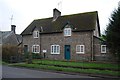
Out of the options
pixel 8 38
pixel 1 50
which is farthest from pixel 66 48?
pixel 8 38

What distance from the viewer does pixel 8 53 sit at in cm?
3167

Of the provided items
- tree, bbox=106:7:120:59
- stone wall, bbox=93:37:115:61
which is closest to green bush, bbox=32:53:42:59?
stone wall, bbox=93:37:115:61

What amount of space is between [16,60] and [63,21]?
464 inches

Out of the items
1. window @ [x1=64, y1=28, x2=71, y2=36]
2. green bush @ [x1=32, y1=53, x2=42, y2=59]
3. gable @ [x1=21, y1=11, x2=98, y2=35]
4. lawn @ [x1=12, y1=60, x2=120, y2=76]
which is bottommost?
lawn @ [x1=12, y1=60, x2=120, y2=76]

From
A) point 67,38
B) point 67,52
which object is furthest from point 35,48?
point 67,38

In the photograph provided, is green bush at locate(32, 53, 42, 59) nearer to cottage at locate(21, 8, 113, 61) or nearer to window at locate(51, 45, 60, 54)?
cottage at locate(21, 8, 113, 61)

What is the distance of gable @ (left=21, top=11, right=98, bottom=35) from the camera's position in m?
33.6

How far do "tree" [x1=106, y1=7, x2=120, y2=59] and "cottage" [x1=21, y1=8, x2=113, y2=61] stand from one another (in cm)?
818

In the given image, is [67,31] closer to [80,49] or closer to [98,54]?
[80,49]

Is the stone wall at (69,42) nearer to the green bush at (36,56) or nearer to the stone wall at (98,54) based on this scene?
the stone wall at (98,54)

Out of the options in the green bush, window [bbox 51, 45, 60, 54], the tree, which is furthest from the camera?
the green bush

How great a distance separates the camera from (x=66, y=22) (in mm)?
35938

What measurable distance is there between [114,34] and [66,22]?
1604cm

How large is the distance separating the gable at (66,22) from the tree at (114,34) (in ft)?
32.1
